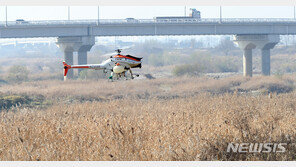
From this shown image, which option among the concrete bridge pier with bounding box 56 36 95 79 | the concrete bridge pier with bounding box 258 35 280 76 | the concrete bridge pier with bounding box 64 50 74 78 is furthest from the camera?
the concrete bridge pier with bounding box 258 35 280 76

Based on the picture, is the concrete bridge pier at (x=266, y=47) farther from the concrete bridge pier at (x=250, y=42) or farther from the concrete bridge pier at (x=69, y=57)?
the concrete bridge pier at (x=69, y=57)

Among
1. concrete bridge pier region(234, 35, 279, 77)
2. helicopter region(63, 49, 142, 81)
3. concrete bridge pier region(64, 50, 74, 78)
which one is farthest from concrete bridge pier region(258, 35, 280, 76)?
helicopter region(63, 49, 142, 81)

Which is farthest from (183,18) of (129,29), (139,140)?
(139,140)

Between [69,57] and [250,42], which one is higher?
[250,42]

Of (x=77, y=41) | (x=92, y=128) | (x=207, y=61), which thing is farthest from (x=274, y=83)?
(x=92, y=128)

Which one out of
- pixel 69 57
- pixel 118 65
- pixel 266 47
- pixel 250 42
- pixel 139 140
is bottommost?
pixel 139 140

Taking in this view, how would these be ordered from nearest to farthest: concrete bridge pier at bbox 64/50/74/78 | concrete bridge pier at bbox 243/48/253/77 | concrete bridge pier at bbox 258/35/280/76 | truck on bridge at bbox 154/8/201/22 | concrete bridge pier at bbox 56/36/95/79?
concrete bridge pier at bbox 56/36/95/79 < concrete bridge pier at bbox 64/50/74/78 < truck on bridge at bbox 154/8/201/22 < concrete bridge pier at bbox 258/35/280/76 < concrete bridge pier at bbox 243/48/253/77

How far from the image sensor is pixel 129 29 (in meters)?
68.6

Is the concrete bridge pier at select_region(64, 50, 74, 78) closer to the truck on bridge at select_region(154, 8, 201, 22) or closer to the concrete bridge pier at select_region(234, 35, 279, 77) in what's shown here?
the truck on bridge at select_region(154, 8, 201, 22)

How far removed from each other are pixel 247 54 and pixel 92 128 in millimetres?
70875

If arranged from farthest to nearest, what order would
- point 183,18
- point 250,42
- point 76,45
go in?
point 250,42 → point 183,18 → point 76,45

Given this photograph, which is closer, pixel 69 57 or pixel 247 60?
pixel 69 57

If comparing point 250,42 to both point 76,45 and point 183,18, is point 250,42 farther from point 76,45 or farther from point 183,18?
point 76,45

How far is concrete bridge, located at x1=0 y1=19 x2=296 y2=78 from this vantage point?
212 ft
